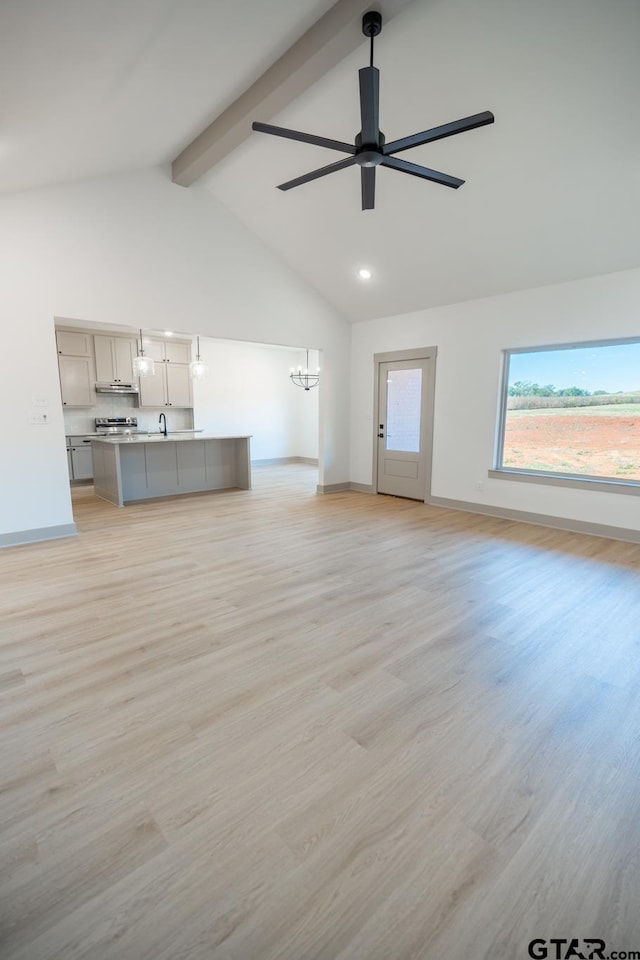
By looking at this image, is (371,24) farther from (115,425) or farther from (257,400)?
(257,400)

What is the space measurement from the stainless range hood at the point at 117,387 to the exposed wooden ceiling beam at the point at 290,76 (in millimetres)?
4278

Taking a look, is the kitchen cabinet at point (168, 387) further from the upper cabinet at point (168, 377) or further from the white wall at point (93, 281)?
the white wall at point (93, 281)

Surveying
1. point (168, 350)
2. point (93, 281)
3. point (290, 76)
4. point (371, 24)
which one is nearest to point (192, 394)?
point (168, 350)

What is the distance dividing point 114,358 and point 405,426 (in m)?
5.28

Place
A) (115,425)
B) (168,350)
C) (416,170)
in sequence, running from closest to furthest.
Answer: (416,170) < (115,425) < (168,350)

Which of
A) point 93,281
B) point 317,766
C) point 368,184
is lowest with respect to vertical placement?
point 317,766

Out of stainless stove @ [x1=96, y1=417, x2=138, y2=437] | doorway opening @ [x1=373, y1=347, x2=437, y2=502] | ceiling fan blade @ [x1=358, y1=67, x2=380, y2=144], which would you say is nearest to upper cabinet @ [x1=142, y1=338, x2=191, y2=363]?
stainless stove @ [x1=96, y1=417, x2=138, y2=437]

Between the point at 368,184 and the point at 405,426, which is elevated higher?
the point at 368,184

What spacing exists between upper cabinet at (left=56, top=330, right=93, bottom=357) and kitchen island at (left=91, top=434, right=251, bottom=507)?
176 cm

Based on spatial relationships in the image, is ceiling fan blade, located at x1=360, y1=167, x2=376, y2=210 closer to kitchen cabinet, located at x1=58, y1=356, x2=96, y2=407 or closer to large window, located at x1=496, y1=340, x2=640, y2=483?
large window, located at x1=496, y1=340, x2=640, y2=483

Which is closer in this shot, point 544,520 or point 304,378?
point 544,520

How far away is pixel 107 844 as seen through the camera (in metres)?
1.39

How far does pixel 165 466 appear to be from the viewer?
6.58m

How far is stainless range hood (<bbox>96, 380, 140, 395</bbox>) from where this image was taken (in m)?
7.67
